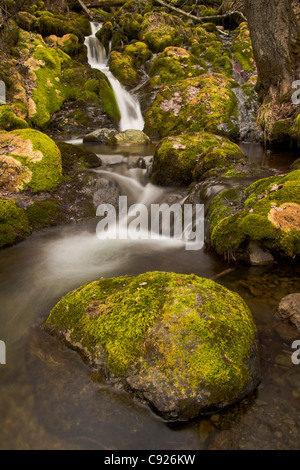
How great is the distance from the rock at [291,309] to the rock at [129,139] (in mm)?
10700

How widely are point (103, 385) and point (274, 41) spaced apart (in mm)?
11965

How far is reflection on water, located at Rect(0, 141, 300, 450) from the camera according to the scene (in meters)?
2.25

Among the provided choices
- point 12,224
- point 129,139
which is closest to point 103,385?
point 12,224

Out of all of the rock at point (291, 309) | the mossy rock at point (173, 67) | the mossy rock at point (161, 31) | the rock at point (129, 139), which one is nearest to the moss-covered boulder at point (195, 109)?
the rock at point (129, 139)

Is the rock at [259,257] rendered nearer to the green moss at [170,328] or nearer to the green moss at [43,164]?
the green moss at [170,328]

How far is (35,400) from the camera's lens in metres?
2.60

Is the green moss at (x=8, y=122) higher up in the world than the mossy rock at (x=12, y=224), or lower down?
higher up

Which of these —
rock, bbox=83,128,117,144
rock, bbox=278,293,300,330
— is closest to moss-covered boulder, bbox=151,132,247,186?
rock, bbox=278,293,300,330

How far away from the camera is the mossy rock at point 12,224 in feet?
19.0

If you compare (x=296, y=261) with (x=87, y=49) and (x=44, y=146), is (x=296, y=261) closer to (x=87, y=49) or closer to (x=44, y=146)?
(x=44, y=146)

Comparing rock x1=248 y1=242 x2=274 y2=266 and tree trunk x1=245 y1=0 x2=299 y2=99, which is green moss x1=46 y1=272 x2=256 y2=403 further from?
tree trunk x1=245 y1=0 x2=299 y2=99

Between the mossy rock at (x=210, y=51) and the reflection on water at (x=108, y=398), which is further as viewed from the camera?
the mossy rock at (x=210, y=51)

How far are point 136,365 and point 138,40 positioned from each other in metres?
25.3
